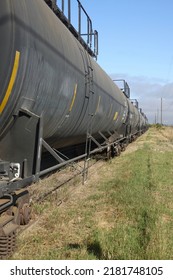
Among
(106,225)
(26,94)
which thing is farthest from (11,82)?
(106,225)

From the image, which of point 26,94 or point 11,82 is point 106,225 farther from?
point 11,82

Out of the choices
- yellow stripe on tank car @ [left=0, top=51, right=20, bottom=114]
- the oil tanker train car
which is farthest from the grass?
yellow stripe on tank car @ [left=0, top=51, right=20, bottom=114]

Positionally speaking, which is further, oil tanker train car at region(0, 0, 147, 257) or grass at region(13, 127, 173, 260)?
grass at region(13, 127, 173, 260)

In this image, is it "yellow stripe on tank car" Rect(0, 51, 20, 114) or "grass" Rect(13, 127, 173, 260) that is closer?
"yellow stripe on tank car" Rect(0, 51, 20, 114)

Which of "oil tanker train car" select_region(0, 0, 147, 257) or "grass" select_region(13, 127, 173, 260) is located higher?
"oil tanker train car" select_region(0, 0, 147, 257)

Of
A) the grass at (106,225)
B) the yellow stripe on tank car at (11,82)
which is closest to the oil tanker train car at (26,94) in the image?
the yellow stripe on tank car at (11,82)

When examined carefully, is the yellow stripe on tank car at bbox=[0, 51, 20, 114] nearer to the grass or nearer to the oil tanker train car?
the oil tanker train car

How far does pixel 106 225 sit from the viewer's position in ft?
21.3

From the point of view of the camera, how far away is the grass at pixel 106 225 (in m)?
4.97

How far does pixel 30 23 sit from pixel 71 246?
3.06 meters

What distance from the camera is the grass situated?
4.97 meters

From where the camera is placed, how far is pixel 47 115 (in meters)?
5.71

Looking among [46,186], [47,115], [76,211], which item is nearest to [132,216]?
[76,211]
